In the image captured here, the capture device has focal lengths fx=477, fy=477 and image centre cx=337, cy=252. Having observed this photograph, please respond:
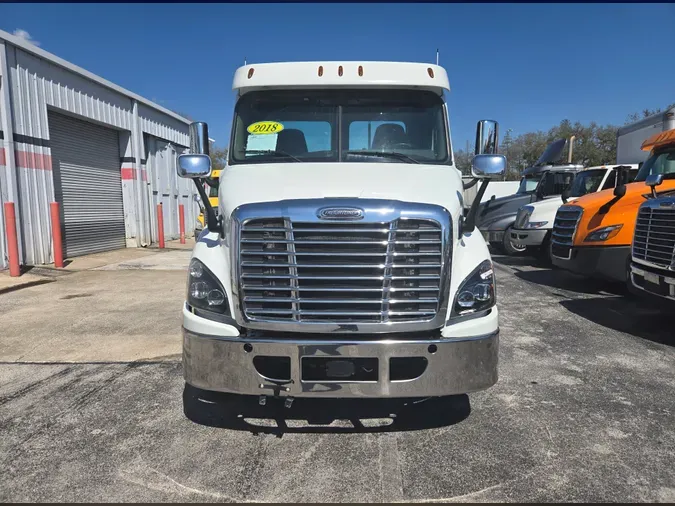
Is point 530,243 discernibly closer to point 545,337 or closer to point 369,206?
point 545,337

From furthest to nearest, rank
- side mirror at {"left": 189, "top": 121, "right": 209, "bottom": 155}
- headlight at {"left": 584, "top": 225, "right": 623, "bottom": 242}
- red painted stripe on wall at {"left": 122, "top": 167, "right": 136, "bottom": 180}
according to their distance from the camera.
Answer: red painted stripe on wall at {"left": 122, "top": 167, "right": 136, "bottom": 180}
headlight at {"left": 584, "top": 225, "right": 623, "bottom": 242}
side mirror at {"left": 189, "top": 121, "right": 209, "bottom": 155}

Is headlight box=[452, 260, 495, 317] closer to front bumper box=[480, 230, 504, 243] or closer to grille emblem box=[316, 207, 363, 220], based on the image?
grille emblem box=[316, 207, 363, 220]

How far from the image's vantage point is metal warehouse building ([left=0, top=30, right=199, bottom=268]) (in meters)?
9.84

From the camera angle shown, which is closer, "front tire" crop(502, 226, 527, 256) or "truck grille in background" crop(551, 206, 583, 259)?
"truck grille in background" crop(551, 206, 583, 259)

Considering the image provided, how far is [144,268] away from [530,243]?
8.94 metres

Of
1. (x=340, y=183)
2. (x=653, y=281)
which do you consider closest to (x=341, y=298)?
(x=340, y=183)

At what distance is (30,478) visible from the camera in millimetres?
2771

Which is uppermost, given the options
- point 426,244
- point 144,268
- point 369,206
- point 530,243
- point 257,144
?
point 257,144

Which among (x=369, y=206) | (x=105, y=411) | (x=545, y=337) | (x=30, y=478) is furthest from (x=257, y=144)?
(x=545, y=337)

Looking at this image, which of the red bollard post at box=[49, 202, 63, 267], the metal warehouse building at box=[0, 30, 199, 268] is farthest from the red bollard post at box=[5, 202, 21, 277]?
the red bollard post at box=[49, 202, 63, 267]

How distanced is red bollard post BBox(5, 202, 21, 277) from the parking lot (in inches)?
171

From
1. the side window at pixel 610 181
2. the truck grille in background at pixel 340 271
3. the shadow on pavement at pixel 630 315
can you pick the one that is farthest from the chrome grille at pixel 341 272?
the side window at pixel 610 181

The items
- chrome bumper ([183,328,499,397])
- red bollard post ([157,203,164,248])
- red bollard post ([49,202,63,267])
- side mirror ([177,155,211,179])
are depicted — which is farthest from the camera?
red bollard post ([157,203,164,248])

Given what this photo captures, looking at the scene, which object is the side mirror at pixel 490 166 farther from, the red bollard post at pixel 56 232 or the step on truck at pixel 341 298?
the red bollard post at pixel 56 232
